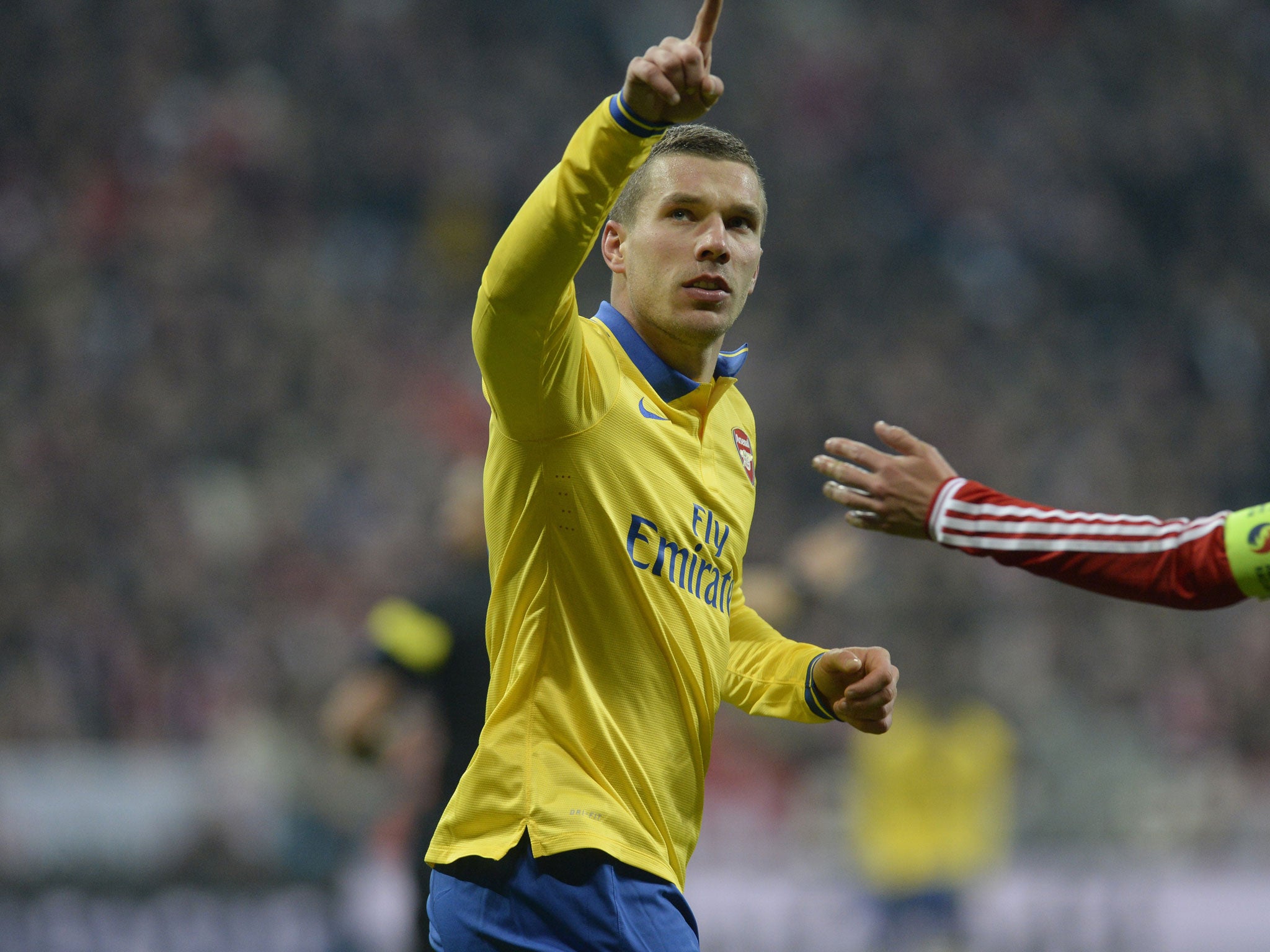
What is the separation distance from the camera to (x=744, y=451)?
3287 mm

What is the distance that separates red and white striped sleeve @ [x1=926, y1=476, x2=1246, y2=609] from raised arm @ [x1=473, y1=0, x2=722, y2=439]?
1.21 metres

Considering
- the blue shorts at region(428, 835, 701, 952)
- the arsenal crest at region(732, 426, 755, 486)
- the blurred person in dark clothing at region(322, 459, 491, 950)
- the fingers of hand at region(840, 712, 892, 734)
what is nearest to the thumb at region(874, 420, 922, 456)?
the arsenal crest at region(732, 426, 755, 486)

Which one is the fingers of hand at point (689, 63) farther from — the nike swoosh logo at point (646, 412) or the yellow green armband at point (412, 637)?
the yellow green armband at point (412, 637)

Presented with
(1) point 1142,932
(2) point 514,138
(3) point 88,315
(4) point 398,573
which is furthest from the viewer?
(2) point 514,138

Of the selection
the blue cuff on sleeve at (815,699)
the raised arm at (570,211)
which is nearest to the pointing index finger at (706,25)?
the raised arm at (570,211)

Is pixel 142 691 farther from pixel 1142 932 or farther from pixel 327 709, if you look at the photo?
pixel 1142 932

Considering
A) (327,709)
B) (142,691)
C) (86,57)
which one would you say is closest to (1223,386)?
(327,709)

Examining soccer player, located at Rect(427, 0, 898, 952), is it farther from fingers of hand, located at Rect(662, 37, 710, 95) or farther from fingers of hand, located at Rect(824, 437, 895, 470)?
→ fingers of hand, located at Rect(824, 437, 895, 470)

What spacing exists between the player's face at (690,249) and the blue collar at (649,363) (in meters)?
0.05

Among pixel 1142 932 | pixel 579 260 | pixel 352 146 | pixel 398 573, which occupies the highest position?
pixel 352 146

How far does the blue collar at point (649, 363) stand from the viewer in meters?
2.96

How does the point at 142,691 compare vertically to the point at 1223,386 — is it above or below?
below

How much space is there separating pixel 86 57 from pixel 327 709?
24.7 feet

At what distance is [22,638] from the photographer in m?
9.18
